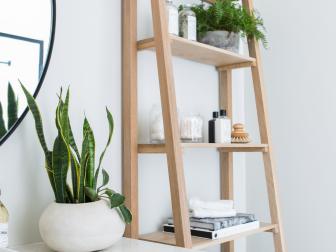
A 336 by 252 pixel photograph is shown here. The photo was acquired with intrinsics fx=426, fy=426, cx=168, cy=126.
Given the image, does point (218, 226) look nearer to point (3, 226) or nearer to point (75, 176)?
point (75, 176)

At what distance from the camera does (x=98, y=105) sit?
1470 millimetres

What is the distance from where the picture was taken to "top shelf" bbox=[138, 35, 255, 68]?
59.9 inches

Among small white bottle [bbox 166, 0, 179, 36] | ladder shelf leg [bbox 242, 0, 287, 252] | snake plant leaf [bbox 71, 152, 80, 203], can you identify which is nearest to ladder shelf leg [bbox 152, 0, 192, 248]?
small white bottle [bbox 166, 0, 179, 36]

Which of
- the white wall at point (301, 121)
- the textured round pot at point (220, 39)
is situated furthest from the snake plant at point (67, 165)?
the white wall at point (301, 121)

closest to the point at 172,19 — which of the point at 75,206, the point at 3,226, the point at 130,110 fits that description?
the point at 130,110

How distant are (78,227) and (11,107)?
→ 39 cm

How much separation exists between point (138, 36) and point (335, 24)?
1.01 metres

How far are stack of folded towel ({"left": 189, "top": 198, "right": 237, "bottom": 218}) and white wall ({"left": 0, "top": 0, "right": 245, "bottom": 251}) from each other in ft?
0.43

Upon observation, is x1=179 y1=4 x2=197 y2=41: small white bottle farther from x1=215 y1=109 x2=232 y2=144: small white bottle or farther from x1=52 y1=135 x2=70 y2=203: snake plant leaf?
x1=52 y1=135 x2=70 y2=203: snake plant leaf

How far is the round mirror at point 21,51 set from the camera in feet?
3.91

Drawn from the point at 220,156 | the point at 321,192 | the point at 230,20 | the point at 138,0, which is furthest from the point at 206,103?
the point at 321,192

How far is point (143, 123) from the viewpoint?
1.64 m

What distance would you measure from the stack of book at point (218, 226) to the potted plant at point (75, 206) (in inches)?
17.0

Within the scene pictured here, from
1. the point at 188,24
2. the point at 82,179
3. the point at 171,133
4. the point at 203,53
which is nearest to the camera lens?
the point at 82,179
